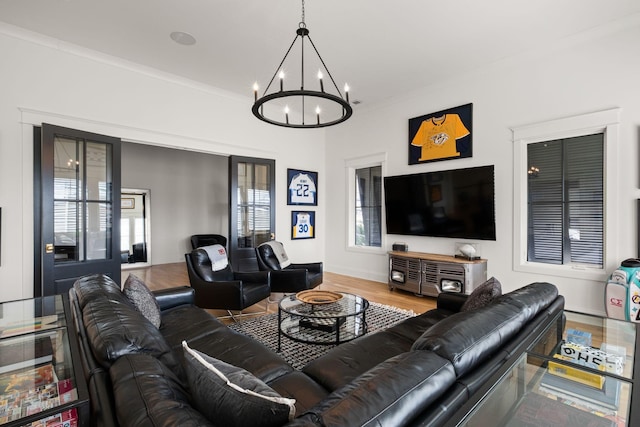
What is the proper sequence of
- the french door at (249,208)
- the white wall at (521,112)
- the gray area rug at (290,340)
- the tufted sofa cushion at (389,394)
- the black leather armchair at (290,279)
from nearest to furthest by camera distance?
the tufted sofa cushion at (389,394) → the gray area rug at (290,340) → the white wall at (521,112) → the black leather armchair at (290,279) → the french door at (249,208)

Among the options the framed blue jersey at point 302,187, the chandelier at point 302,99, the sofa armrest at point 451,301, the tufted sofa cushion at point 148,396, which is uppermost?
the chandelier at point 302,99

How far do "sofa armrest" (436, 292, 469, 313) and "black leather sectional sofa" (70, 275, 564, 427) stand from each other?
68cm

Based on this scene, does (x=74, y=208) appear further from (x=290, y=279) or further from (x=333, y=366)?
(x=333, y=366)

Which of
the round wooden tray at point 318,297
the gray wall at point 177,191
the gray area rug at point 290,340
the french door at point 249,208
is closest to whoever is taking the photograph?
the gray area rug at point 290,340

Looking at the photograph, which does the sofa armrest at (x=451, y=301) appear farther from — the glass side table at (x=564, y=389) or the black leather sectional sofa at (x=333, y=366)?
the glass side table at (x=564, y=389)

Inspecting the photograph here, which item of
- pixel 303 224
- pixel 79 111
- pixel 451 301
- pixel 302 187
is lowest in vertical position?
pixel 451 301

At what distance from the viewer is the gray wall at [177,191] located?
7.56 metres

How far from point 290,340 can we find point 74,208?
307 centimetres

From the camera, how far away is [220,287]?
3.42 meters

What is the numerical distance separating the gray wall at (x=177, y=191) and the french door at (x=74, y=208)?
3953 mm

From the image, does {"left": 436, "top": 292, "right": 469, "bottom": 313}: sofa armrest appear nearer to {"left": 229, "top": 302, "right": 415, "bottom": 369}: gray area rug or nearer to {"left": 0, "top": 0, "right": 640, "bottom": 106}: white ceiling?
{"left": 229, "top": 302, "right": 415, "bottom": 369}: gray area rug

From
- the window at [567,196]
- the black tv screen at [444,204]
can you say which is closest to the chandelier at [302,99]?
the black tv screen at [444,204]

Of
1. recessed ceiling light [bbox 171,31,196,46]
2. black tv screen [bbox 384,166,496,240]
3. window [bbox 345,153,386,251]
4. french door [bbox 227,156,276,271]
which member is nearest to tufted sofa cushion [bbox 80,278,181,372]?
recessed ceiling light [bbox 171,31,196,46]

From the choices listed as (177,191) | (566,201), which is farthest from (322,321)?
(177,191)
